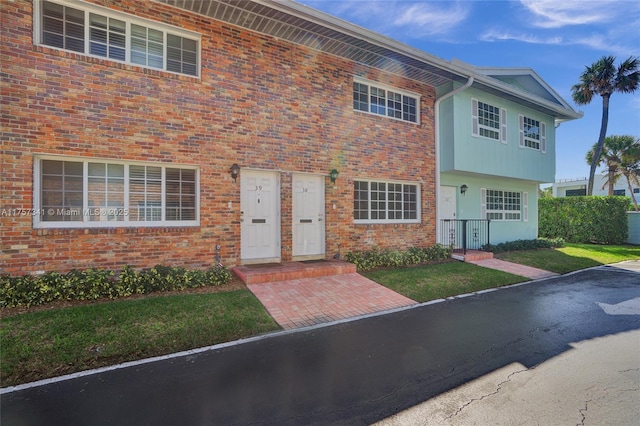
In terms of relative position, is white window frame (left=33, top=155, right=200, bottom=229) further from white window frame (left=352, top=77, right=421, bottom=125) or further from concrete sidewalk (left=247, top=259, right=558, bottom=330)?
white window frame (left=352, top=77, right=421, bottom=125)

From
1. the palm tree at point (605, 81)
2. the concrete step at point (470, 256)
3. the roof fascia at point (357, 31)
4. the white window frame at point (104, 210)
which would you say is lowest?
the concrete step at point (470, 256)

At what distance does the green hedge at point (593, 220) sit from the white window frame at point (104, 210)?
Answer: 19896 millimetres

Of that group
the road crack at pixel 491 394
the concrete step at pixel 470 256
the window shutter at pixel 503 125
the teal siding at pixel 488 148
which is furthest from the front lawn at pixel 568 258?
the road crack at pixel 491 394

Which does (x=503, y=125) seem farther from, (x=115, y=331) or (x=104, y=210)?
(x=115, y=331)

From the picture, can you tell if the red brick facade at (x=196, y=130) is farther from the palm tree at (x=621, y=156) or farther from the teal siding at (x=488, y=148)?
the palm tree at (x=621, y=156)

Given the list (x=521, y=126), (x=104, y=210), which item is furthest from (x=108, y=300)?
(x=521, y=126)

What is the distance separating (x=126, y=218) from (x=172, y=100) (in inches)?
105

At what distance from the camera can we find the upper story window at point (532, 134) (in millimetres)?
12977

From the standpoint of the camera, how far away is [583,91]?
19.8 m

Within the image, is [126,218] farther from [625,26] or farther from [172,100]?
[625,26]

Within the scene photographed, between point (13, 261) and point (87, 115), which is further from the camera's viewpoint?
point (87, 115)

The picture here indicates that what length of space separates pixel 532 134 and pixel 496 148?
300 centimetres

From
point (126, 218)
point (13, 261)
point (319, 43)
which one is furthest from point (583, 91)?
point (13, 261)

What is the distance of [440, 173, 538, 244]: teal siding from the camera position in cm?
1208
